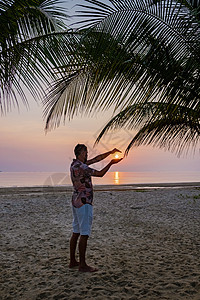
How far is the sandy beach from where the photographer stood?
3664 millimetres

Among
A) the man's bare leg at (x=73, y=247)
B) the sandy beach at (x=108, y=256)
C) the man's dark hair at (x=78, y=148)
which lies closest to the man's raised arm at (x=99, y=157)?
the man's dark hair at (x=78, y=148)

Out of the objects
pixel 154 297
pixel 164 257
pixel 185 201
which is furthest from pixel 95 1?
pixel 185 201

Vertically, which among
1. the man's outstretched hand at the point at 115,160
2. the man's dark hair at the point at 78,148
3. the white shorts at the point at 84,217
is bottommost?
the white shorts at the point at 84,217

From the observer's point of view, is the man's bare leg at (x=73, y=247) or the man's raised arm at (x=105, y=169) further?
the man's bare leg at (x=73, y=247)

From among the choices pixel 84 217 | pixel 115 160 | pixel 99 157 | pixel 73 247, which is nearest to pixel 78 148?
pixel 99 157

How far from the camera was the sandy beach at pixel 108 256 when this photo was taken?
366 cm

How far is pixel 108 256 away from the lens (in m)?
5.17

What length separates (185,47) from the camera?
8.68 feet

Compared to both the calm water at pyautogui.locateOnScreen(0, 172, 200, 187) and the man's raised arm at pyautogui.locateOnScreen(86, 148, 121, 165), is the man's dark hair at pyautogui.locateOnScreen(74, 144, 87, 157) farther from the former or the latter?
the calm water at pyautogui.locateOnScreen(0, 172, 200, 187)

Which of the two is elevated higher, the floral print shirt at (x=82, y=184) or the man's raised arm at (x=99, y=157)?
the man's raised arm at (x=99, y=157)

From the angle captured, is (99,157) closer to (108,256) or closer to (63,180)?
(108,256)

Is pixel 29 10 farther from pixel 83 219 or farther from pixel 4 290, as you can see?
pixel 4 290

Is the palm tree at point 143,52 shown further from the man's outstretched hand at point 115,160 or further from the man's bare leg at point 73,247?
the man's bare leg at point 73,247

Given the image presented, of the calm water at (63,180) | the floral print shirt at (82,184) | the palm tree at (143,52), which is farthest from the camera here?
the calm water at (63,180)
